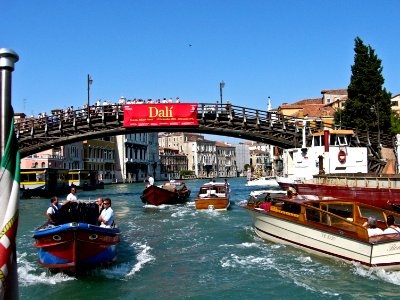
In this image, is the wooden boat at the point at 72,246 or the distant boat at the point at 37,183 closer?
the wooden boat at the point at 72,246

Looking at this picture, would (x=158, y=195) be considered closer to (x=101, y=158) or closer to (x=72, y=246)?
(x=72, y=246)

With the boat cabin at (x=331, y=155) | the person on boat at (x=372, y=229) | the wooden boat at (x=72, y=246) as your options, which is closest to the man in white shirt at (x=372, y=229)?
the person on boat at (x=372, y=229)

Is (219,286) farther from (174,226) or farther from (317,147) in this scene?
(317,147)

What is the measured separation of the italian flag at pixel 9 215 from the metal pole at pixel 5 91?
0.03m

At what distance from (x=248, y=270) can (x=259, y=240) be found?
354 cm

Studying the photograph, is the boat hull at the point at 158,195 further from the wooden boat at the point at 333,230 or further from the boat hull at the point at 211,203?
the wooden boat at the point at 333,230

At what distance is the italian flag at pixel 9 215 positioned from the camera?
2.41m

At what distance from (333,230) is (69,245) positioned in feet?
17.4

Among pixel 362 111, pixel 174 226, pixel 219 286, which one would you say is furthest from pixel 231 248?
pixel 362 111

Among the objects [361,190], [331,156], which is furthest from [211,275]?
[331,156]

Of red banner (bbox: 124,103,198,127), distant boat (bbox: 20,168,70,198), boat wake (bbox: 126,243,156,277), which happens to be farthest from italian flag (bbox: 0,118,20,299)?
distant boat (bbox: 20,168,70,198)

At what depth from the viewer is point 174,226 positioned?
661 inches

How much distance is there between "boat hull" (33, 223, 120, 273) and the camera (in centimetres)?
877

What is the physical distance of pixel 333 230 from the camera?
32.1 feet
